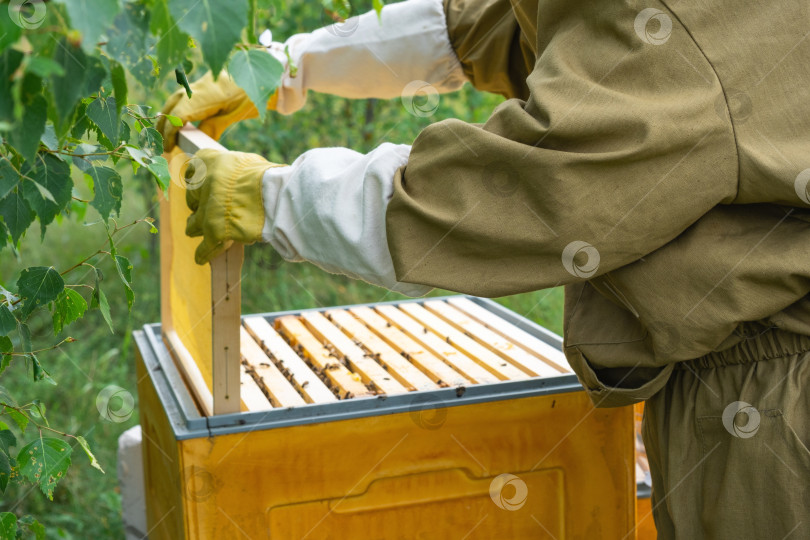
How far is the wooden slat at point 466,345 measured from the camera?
199 cm

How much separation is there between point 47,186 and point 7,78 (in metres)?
0.31

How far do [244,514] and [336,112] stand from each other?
402 cm

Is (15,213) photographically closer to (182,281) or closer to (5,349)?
(5,349)

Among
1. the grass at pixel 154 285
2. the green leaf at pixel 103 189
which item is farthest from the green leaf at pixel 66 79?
the grass at pixel 154 285

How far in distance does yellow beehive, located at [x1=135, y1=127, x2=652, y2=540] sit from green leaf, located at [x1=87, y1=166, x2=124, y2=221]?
1.44 ft

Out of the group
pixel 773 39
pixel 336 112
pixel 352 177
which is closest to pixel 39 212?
pixel 352 177

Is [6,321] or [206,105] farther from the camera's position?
[206,105]

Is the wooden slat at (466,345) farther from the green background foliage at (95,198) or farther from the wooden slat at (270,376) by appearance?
the green background foliage at (95,198)

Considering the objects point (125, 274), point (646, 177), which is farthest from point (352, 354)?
point (646, 177)

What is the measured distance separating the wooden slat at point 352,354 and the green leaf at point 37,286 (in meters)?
0.85

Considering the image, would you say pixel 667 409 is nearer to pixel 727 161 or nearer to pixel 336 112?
pixel 727 161

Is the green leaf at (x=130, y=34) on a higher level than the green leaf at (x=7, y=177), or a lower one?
higher

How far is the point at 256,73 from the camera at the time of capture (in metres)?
0.82

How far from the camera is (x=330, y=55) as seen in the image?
6.89 feet
